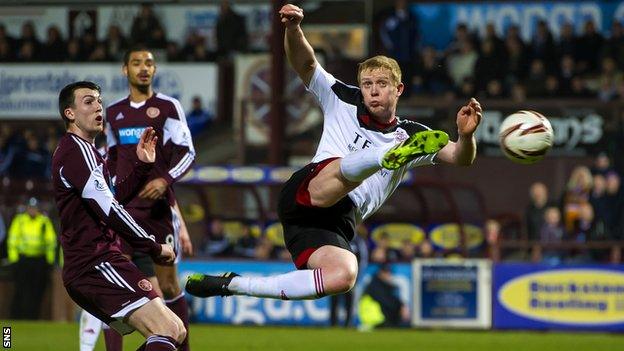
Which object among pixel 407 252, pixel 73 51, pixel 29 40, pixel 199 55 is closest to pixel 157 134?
pixel 407 252

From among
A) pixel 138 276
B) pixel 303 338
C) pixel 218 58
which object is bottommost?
pixel 303 338

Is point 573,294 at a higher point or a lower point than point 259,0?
lower

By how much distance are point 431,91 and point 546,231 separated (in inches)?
148

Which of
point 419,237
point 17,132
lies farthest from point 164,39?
point 419,237

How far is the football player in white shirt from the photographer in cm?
761

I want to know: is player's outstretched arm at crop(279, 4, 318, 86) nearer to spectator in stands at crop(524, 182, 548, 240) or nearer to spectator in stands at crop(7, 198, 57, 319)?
spectator in stands at crop(524, 182, 548, 240)

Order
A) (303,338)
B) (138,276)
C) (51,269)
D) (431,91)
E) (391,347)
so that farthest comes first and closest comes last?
(431,91), (51,269), (303,338), (391,347), (138,276)

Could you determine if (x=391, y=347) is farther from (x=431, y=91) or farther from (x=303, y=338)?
(x=431, y=91)

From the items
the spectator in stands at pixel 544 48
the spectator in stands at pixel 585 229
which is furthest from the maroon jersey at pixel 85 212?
the spectator in stands at pixel 544 48

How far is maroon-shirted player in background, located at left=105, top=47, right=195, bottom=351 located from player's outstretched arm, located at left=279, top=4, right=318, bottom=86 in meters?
1.44

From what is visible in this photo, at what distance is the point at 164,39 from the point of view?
22.4 m

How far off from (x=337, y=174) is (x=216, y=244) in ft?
35.8

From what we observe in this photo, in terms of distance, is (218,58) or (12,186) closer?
(12,186)

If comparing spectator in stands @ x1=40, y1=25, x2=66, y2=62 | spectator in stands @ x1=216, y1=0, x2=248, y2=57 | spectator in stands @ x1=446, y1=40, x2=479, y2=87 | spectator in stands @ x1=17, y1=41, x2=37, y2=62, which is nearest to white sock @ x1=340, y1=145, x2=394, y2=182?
spectator in stands @ x1=446, y1=40, x2=479, y2=87
